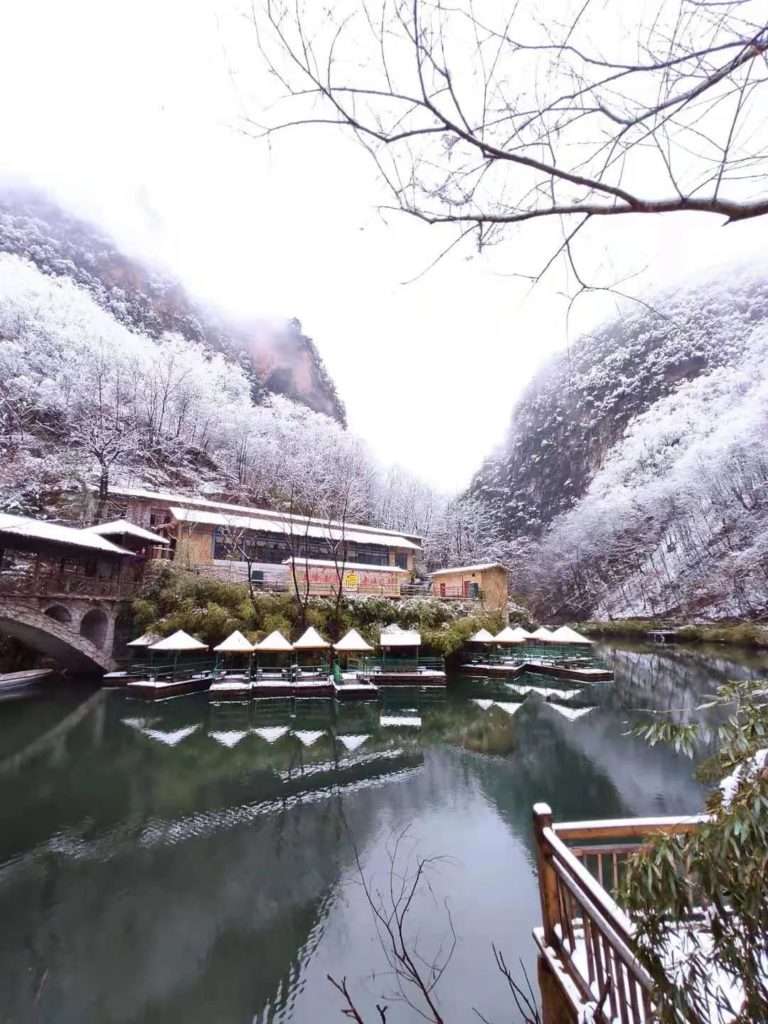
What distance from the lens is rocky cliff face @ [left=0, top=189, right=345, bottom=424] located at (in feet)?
139

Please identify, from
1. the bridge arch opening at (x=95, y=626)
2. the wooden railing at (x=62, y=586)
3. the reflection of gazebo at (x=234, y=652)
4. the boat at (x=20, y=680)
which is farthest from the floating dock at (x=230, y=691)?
the boat at (x=20, y=680)

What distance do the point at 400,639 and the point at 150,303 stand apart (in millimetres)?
47105

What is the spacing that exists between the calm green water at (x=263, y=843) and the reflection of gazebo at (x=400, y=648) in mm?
4987

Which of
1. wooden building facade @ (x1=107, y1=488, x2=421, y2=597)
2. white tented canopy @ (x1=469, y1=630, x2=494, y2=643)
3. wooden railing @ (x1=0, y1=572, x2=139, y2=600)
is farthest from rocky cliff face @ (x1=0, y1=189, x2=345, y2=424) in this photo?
white tented canopy @ (x1=469, y1=630, x2=494, y2=643)

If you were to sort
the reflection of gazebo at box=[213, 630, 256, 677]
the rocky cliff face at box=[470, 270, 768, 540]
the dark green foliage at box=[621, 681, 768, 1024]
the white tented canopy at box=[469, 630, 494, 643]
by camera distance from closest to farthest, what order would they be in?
the dark green foliage at box=[621, 681, 768, 1024]
the reflection of gazebo at box=[213, 630, 256, 677]
the white tented canopy at box=[469, 630, 494, 643]
the rocky cliff face at box=[470, 270, 768, 540]

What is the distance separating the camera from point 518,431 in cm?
6259

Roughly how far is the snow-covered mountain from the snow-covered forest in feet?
40.8

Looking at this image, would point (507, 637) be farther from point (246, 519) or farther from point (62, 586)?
point (62, 586)

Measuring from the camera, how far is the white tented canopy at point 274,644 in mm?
16656

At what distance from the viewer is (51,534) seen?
16.2 metres

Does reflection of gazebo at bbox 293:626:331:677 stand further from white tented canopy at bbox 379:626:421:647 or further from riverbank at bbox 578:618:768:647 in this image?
riverbank at bbox 578:618:768:647

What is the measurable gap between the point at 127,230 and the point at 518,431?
5330cm

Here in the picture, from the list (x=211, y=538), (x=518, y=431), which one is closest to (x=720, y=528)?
(x=518, y=431)

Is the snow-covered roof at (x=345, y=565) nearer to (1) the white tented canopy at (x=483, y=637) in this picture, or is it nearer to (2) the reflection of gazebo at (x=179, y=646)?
(1) the white tented canopy at (x=483, y=637)
